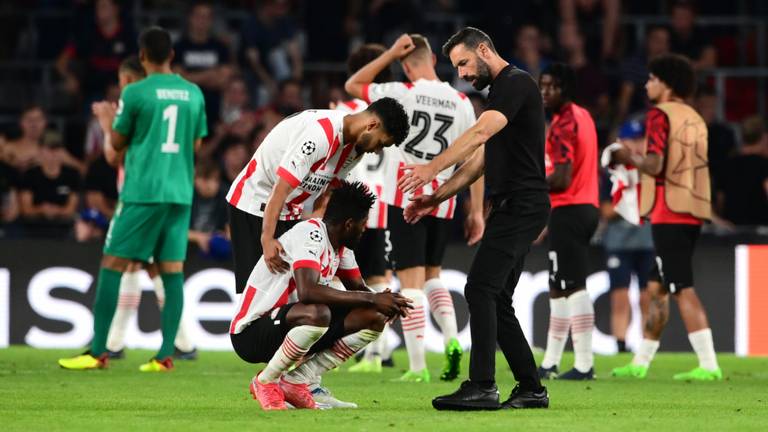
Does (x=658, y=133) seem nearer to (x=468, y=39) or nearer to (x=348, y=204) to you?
(x=468, y=39)

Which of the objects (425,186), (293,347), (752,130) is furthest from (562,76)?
(752,130)

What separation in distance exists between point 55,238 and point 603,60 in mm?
8129

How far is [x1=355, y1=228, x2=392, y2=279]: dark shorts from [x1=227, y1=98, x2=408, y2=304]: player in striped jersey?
8.89 feet

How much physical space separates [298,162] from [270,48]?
11.0m

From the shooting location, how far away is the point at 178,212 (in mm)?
11672

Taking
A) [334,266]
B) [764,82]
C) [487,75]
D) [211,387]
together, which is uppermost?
[764,82]

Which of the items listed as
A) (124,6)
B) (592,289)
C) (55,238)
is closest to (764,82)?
(592,289)

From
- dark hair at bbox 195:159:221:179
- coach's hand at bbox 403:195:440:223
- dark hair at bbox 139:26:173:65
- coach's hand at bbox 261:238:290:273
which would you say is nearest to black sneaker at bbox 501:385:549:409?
coach's hand at bbox 403:195:440:223

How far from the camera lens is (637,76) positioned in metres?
18.9

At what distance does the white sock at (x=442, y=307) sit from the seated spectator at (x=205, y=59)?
24.3 feet

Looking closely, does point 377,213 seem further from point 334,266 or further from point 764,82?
point 764,82

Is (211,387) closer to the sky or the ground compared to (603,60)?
closer to the ground

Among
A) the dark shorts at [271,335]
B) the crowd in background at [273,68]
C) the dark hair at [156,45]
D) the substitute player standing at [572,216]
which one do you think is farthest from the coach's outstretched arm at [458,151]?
the crowd in background at [273,68]

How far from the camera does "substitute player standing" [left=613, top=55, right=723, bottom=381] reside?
37.1 ft
